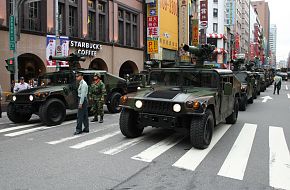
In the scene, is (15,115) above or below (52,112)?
below

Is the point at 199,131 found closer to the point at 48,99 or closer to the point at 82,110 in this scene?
the point at 82,110

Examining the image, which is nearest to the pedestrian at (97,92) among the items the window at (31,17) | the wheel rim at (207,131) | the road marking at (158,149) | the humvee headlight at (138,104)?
the road marking at (158,149)

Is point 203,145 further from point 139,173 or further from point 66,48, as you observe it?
point 66,48

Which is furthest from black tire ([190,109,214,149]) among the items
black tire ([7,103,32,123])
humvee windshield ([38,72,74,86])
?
black tire ([7,103,32,123])

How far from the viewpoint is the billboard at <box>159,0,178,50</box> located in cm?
3547

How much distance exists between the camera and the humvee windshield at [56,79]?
1188 centimetres

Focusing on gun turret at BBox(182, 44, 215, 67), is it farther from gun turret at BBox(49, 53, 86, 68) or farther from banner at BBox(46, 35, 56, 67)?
banner at BBox(46, 35, 56, 67)

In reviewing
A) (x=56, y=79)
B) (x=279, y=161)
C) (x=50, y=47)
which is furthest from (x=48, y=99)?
(x=50, y=47)

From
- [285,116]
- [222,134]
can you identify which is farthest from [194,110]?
[285,116]

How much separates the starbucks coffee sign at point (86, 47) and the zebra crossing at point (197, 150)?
1342 cm

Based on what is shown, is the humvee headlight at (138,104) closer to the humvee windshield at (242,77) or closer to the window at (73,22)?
the humvee windshield at (242,77)

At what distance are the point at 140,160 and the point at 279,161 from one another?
2847mm

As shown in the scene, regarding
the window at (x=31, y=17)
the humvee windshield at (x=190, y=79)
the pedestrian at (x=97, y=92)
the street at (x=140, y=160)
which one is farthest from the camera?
the window at (x=31, y=17)

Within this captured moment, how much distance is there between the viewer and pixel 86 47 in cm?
2455
